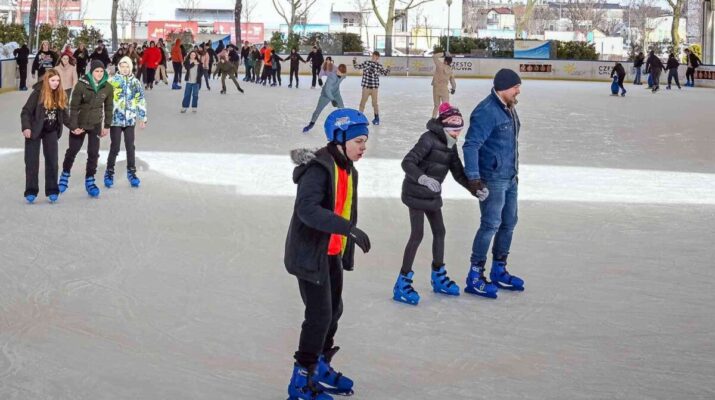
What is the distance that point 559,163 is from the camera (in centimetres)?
1477

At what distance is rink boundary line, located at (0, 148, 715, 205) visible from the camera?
38.5 ft

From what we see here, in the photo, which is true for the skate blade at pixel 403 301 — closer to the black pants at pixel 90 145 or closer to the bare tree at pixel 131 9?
the black pants at pixel 90 145

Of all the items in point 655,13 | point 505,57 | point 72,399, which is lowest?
point 72,399

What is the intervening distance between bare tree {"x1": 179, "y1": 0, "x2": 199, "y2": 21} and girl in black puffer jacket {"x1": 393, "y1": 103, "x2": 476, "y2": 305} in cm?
7369

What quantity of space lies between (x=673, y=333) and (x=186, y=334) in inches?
104

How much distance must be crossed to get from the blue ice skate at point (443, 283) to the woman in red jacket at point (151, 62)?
79.3 ft

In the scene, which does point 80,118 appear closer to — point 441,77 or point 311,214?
point 311,214

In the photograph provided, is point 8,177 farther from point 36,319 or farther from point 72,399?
point 72,399

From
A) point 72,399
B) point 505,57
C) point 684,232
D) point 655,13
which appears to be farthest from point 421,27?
point 72,399

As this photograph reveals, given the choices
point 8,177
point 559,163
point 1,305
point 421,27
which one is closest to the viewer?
point 1,305

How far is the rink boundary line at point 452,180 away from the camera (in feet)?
38.5

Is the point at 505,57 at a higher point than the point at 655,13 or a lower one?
lower

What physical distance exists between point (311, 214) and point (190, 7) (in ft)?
266

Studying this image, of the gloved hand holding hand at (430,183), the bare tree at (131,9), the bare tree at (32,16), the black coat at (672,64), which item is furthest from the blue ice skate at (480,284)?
the bare tree at (131,9)
